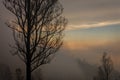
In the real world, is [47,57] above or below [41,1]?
below

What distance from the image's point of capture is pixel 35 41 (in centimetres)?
2567

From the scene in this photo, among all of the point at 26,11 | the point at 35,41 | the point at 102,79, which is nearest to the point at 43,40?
the point at 35,41

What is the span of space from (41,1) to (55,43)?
299cm

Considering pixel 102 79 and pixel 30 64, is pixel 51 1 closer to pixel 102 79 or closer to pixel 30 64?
pixel 30 64

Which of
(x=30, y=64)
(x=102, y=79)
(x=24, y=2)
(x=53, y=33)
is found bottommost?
(x=102, y=79)

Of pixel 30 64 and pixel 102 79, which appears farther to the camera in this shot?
pixel 102 79

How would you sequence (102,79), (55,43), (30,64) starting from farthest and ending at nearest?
1. (102,79)
2. (55,43)
3. (30,64)

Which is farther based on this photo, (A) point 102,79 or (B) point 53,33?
(A) point 102,79

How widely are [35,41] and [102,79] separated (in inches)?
1338

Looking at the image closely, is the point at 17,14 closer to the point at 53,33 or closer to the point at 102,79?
the point at 53,33

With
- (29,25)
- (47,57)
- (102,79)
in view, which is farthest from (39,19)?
(102,79)

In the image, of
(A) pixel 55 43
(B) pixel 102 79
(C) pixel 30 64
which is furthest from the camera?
(B) pixel 102 79

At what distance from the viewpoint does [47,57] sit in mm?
26250

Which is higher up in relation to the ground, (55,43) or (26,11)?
(26,11)
